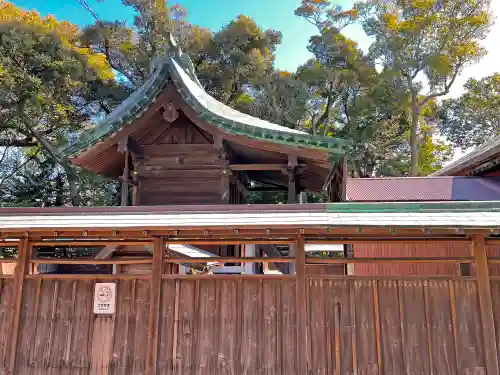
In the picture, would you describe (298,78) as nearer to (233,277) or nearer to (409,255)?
(409,255)

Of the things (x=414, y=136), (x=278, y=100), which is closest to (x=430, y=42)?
(x=414, y=136)

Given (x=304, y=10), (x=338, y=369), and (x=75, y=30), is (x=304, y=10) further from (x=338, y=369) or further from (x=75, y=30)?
(x=338, y=369)

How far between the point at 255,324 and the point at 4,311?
13.7ft

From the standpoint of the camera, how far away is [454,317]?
19.4ft

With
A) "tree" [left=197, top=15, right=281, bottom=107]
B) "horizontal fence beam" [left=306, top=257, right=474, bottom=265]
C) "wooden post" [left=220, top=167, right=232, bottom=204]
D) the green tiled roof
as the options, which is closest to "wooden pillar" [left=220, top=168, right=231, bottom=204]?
"wooden post" [left=220, top=167, right=232, bottom=204]

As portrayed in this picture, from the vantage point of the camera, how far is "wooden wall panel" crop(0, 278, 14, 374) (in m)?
6.39

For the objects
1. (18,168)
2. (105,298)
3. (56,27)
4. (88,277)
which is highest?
(56,27)

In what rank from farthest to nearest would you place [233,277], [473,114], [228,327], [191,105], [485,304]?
[473,114] → [191,105] → [233,277] → [228,327] → [485,304]

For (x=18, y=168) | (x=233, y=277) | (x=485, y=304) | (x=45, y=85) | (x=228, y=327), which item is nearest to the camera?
(x=485, y=304)

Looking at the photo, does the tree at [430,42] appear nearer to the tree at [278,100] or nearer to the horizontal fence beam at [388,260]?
the tree at [278,100]

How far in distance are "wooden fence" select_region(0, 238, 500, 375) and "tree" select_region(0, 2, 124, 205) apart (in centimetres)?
1580

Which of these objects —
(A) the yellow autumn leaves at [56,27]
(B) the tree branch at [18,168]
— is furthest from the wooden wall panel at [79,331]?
(B) the tree branch at [18,168]

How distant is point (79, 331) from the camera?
6.43 m

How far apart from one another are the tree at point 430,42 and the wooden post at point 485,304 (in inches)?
864
